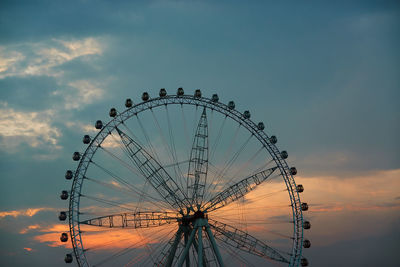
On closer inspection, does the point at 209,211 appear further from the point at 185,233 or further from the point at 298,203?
the point at 298,203

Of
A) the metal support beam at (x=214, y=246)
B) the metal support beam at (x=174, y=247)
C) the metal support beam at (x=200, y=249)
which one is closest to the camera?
the metal support beam at (x=200, y=249)

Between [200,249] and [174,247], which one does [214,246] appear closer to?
[200,249]

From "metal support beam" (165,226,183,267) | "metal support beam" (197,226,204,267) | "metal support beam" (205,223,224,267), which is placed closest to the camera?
"metal support beam" (197,226,204,267)

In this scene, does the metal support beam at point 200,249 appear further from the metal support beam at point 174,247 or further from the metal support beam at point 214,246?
the metal support beam at point 174,247

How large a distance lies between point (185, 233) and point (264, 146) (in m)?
13.9

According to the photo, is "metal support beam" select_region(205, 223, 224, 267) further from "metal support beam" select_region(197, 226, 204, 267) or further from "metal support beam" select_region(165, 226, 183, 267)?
"metal support beam" select_region(165, 226, 183, 267)

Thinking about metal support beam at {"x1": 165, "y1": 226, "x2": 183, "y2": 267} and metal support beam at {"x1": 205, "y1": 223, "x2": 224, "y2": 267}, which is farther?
metal support beam at {"x1": 165, "y1": 226, "x2": 183, "y2": 267}

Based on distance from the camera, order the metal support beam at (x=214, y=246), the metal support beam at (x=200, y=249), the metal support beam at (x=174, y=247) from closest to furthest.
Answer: the metal support beam at (x=200, y=249) → the metal support beam at (x=214, y=246) → the metal support beam at (x=174, y=247)

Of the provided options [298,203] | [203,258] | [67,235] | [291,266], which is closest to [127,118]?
[67,235]

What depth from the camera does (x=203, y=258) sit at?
164 ft

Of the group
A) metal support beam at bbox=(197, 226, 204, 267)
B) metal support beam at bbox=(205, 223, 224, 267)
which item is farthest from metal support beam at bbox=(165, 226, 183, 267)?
metal support beam at bbox=(205, 223, 224, 267)

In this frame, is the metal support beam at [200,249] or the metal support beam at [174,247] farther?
the metal support beam at [174,247]

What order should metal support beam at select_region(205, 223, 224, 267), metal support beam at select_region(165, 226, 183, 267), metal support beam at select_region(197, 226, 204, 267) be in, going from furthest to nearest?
1. metal support beam at select_region(165, 226, 183, 267)
2. metal support beam at select_region(205, 223, 224, 267)
3. metal support beam at select_region(197, 226, 204, 267)

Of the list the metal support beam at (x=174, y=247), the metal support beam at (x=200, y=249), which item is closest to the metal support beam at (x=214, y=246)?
the metal support beam at (x=200, y=249)
